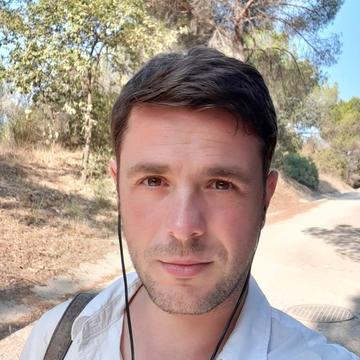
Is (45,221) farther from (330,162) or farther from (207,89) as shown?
(330,162)

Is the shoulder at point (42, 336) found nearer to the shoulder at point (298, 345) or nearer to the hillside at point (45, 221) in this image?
the shoulder at point (298, 345)

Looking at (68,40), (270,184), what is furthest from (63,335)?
(68,40)

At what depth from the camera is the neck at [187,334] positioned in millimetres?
1188

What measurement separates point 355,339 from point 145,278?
12.3ft

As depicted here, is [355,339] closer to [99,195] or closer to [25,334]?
[25,334]

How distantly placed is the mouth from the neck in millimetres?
146

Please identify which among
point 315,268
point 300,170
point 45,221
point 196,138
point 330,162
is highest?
point 196,138

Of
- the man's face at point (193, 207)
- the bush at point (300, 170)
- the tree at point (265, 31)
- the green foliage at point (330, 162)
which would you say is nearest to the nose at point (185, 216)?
the man's face at point (193, 207)

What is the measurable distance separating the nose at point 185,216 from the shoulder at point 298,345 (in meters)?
0.30

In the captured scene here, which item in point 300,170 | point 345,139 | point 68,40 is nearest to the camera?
point 68,40

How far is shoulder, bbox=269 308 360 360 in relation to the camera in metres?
1.04

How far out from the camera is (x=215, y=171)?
1.09 metres

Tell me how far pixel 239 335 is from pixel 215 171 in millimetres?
388

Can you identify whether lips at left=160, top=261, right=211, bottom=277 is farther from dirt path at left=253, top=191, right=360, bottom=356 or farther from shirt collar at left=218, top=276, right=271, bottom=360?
dirt path at left=253, top=191, right=360, bottom=356
